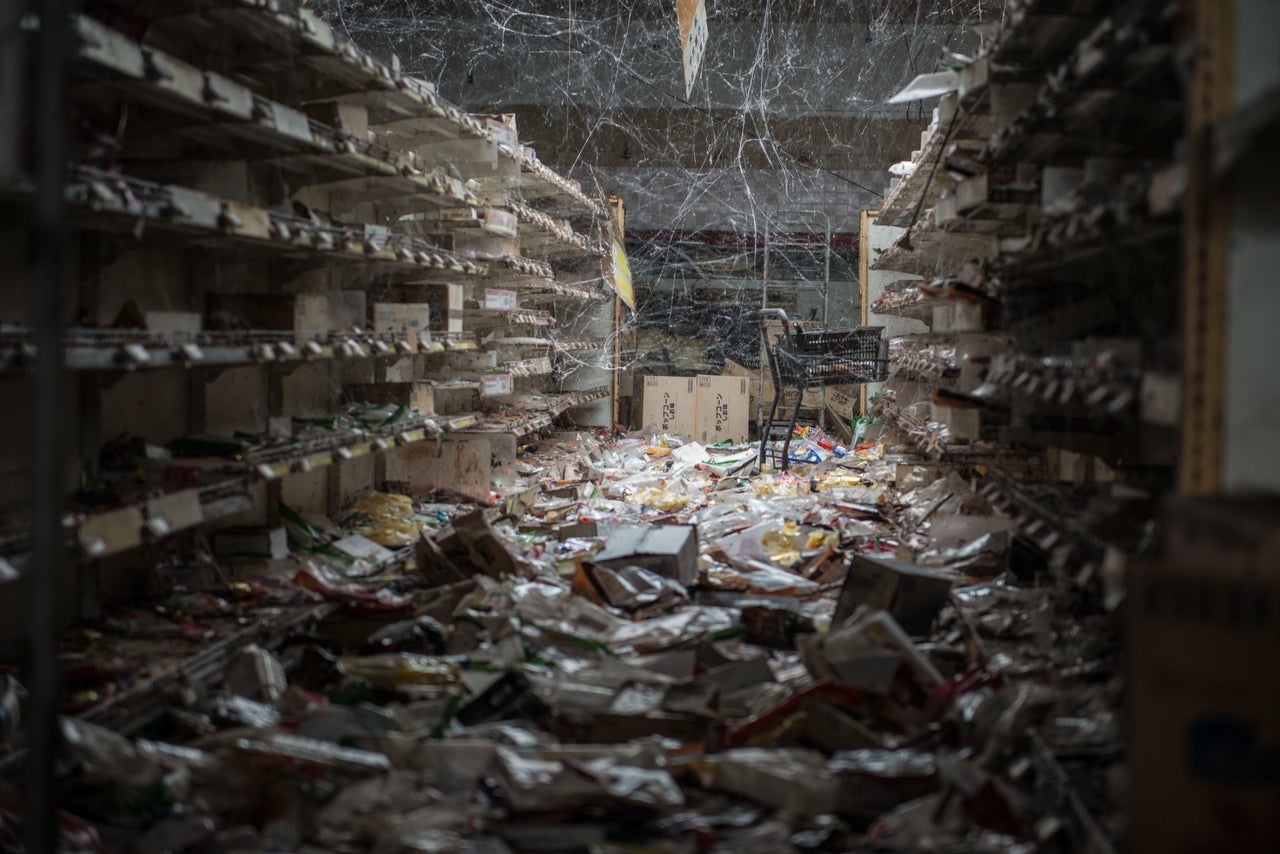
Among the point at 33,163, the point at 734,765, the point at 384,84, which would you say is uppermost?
the point at 384,84

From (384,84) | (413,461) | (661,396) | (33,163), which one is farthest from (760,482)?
(33,163)

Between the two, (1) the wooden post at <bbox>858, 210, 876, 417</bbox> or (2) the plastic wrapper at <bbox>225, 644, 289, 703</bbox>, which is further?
(1) the wooden post at <bbox>858, 210, 876, 417</bbox>

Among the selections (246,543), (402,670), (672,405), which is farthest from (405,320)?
(672,405)

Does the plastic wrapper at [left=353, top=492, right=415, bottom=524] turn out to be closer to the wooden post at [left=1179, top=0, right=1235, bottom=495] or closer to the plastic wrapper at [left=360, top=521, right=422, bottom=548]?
the plastic wrapper at [left=360, top=521, right=422, bottom=548]

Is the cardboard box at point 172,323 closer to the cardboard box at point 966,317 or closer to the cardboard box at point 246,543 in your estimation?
the cardboard box at point 246,543

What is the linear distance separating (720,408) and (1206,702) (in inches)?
378

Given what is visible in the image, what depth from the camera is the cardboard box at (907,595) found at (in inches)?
152

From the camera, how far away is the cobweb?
9.84 metres

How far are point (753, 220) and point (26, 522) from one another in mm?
10075

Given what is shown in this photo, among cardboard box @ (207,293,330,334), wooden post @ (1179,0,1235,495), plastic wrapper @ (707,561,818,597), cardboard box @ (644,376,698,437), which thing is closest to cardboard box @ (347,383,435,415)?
cardboard box @ (207,293,330,334)

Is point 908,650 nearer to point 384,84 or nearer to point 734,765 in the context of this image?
point 734,765

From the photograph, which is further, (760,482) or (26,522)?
(760,482)

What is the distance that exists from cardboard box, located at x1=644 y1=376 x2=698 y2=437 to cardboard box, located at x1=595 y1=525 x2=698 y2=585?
622 cm

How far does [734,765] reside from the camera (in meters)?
2.50
